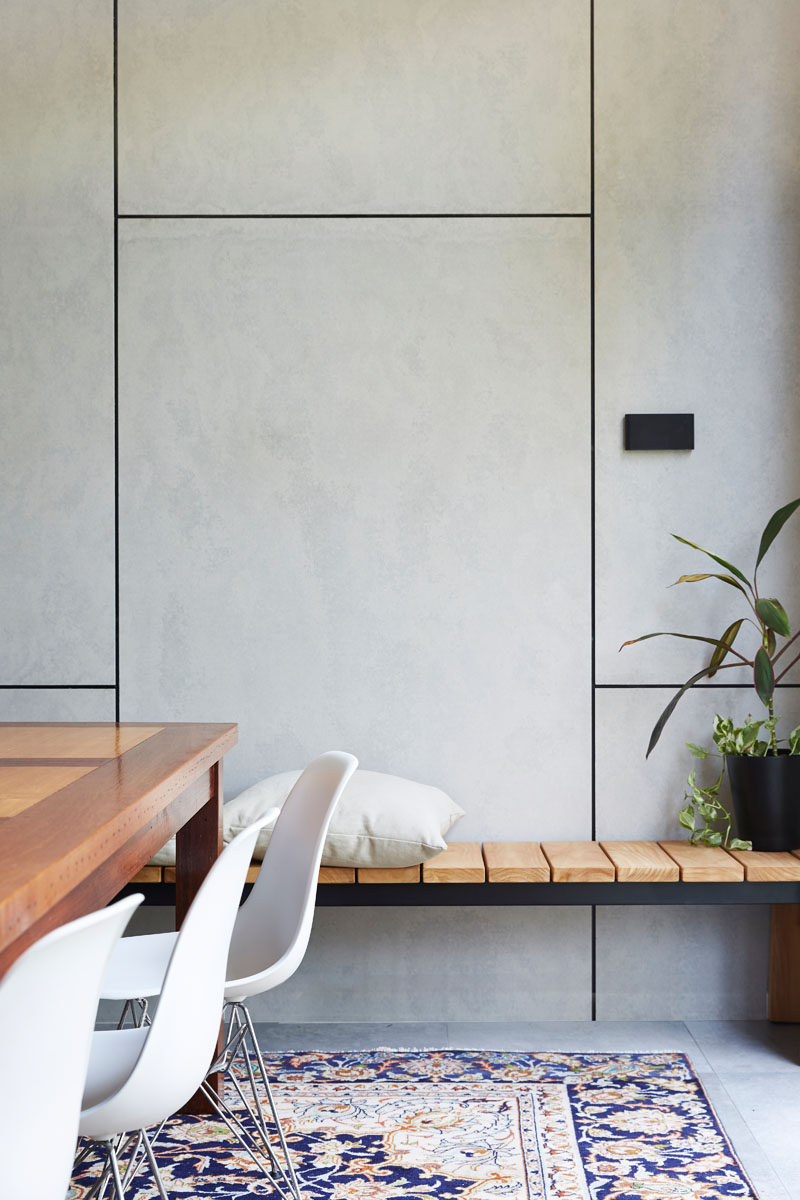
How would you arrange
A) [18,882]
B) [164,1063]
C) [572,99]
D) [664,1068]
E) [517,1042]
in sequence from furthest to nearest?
1. [572,99]
2. [517,1042]
3. [664,1068]
4. [164,1063]
5. [18,882]

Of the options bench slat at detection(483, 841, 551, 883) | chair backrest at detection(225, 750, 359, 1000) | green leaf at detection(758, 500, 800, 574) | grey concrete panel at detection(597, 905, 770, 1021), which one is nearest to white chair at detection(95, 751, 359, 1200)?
chair backrest at detection(225, 750, 359, 1000)

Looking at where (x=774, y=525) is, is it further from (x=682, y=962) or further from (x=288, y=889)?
(x=288, y=889)

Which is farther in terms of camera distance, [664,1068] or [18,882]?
[664,1068]

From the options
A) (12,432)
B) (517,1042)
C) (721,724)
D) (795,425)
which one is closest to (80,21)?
(12,432)

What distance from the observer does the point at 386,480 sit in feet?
12.7

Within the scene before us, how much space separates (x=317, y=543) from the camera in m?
3.87

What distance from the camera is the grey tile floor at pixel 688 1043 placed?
307 cm

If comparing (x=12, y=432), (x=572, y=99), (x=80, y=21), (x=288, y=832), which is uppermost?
(x=80, y=21)

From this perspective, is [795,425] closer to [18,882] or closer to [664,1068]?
[664,1068]

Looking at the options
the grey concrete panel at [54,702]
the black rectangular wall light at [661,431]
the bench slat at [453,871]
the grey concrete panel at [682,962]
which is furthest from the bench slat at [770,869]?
the grey concrete panel at [54,702]

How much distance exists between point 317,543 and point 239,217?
3.96ft

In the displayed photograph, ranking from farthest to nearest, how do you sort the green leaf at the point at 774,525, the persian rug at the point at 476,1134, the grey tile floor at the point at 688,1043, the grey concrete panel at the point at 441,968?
the grey concrete panel at the point at 441,968
the green leaf at the point at 774,525
the grey tile floor at the point at 688,1043
the persian rug at the point at 476,1134

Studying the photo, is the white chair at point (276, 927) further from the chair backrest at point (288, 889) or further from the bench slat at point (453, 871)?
the bench slat at point (453, 871)

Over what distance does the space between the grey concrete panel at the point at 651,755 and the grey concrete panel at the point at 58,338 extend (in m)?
1.82
